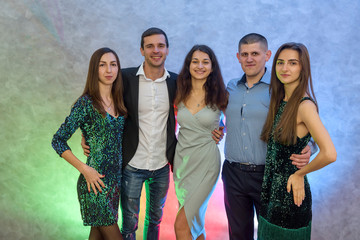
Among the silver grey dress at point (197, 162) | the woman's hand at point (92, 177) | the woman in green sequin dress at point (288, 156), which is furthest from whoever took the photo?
the silver grey dress at point (197, 162)

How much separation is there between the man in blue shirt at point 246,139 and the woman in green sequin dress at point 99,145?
0.74 m

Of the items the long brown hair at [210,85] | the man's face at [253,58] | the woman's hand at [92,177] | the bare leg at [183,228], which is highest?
the man's face at [253,58]

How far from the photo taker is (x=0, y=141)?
3.31 metres

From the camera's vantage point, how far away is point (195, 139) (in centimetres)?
231

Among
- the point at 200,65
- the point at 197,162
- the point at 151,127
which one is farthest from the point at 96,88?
the point at 197,162

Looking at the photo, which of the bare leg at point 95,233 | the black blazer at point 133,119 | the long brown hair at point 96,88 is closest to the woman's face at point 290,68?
the black blazer at point 133,119

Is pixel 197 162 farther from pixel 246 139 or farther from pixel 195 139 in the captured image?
pixel 246 139

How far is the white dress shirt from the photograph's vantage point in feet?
7.84

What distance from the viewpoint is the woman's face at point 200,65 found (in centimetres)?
234

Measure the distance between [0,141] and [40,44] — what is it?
1030 mm

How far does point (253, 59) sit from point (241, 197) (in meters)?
0.91

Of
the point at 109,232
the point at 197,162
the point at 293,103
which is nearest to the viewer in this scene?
the point at 293,103

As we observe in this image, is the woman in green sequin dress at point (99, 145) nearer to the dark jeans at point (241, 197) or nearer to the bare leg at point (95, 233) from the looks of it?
the bare leg at point (95, 233)

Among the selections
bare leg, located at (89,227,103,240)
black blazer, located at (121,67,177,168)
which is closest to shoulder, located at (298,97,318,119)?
black blazer, located at (121,67,177,168)
